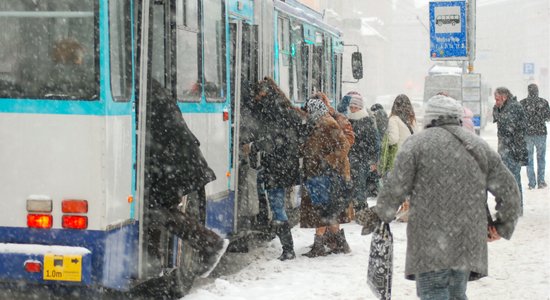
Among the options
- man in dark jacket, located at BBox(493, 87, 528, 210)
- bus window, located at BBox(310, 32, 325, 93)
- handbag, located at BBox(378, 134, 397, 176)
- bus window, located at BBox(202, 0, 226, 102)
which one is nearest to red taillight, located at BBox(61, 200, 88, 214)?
bus window, located at BBox(202, 0, 226, 102)

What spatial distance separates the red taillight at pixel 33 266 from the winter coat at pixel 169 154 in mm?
1043

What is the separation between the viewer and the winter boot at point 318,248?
1050 cm

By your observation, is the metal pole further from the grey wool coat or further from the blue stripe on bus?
the grey wool coat

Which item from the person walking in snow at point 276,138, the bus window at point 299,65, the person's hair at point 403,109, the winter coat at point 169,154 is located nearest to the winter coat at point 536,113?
the person's hair at point 403,109

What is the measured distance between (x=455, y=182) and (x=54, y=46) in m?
2.91

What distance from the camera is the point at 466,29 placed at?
1494cm

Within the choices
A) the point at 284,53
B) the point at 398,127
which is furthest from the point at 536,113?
the point at 284,53

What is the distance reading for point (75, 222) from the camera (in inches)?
260

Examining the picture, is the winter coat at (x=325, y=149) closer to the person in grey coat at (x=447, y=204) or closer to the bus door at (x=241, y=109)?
the bus door at (x=241, y=109)

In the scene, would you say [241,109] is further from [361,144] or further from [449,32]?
[449,32]

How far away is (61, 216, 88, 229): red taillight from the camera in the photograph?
259 inches

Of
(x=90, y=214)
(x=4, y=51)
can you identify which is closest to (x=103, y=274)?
(x=90, y=214)

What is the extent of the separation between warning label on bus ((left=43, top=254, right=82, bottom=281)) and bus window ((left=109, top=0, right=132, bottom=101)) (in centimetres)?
115

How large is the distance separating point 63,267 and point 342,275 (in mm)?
3531
